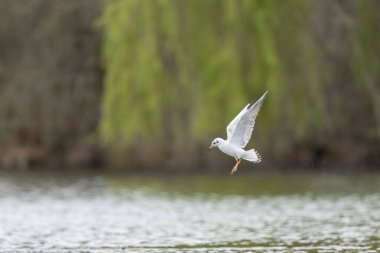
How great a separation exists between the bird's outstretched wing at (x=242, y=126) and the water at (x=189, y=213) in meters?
1.50

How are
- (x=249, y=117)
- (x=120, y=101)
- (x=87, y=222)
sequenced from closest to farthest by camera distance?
(x=249, y=117)
(x=87, y=222)
(x=120, y=101)

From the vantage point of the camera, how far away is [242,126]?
14.9m

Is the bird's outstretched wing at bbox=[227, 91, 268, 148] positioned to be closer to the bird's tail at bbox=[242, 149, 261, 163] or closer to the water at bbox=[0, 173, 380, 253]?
the bird's tail at bbox=[242, 149, 261, 163]

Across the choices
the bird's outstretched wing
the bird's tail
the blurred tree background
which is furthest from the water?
the bird's outstretched wing

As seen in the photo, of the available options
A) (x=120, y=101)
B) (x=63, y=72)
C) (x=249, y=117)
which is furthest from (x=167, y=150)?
(x=249, y=117)

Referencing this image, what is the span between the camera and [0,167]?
33.6 m

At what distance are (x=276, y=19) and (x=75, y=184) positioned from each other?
A: 6.83 m

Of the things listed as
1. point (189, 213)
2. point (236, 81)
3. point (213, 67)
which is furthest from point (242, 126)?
point (213, 67)

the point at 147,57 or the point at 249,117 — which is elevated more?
the point at 147,57

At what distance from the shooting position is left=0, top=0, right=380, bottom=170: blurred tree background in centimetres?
2556

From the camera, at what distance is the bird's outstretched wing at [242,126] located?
14789 mm

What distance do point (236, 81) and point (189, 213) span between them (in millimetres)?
4984

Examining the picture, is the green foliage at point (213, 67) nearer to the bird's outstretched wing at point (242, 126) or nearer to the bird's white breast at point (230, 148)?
the bird's outstretched wing at point (242, 126)

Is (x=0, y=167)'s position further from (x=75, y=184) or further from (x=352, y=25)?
(x=352, y=25)
